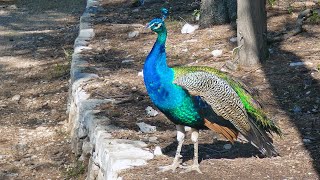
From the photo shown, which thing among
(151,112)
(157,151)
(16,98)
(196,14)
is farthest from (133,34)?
(157,151)

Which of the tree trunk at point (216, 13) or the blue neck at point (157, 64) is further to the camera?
the tree trunk at point (216, 13)

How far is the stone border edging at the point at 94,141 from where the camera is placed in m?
5.42

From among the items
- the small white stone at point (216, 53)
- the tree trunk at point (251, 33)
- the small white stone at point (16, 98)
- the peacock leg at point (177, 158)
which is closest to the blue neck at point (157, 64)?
the peacock leg at point (177, 158)

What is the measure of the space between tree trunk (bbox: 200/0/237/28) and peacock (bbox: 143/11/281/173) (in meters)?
4.90

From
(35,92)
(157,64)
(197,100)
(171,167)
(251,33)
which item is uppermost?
(157,64)

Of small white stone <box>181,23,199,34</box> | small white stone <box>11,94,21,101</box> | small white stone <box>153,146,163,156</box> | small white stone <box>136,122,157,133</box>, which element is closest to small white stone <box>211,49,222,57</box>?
small white stone <box>181,23,199,34</box>

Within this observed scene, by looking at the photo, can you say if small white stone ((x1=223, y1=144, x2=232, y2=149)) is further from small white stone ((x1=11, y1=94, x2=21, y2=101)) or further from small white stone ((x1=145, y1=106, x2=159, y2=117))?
small white stone ((x1=11, y1=94, x2=21, y2=101))

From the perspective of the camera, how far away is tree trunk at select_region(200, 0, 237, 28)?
32.7 feet

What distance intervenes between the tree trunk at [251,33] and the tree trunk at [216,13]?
1.96 metres

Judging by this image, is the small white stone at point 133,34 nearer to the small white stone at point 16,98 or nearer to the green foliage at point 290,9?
the small white stone at point 16,98

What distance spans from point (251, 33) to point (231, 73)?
548 mm

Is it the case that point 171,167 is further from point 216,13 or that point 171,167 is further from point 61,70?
point 61,70

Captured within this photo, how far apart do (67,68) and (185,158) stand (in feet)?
17.2

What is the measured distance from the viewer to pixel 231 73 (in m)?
7.81
